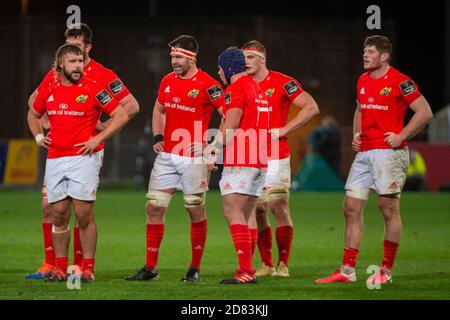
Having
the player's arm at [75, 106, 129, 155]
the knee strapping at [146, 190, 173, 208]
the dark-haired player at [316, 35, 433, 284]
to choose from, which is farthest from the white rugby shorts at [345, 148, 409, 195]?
the player's arm at [75, 106, 129, 155]

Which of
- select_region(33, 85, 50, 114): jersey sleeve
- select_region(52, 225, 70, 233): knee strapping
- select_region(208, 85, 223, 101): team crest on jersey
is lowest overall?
select_region(52, 225, 70, 233): knee strapping

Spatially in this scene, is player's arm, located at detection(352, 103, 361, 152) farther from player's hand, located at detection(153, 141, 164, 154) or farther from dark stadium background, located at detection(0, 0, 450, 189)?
dark stadium background, located at detection(0, 0, 450, 189)

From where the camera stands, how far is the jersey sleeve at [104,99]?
12.1 m

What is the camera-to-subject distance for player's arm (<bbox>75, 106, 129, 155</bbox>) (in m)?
12.1

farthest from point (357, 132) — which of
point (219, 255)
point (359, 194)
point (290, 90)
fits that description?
point (219, 255)

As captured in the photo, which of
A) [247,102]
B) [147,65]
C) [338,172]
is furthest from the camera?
[147,65]

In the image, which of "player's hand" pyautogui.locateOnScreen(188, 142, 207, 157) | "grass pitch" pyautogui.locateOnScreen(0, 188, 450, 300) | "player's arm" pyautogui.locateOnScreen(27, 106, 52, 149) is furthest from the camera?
"player's hand" pyautogui.locateOnScreen(188, 142, 207, 157)

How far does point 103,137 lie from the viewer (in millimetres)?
12109

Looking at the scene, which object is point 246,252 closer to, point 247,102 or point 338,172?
point 247,102

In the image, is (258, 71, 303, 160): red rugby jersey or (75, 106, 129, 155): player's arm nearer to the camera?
(75, 106, 129, 155): player's arm

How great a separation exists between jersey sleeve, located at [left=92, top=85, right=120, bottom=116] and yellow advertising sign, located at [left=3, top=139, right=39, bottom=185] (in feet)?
60.0

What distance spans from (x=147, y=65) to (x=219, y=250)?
24.0 meters
